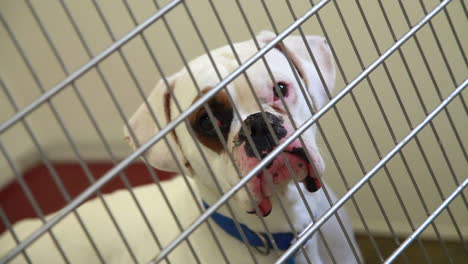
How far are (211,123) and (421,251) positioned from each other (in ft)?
2.48

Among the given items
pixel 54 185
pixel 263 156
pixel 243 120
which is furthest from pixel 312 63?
pixel 54 185

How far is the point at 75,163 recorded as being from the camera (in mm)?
2682

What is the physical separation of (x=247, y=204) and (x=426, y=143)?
2.30 feet

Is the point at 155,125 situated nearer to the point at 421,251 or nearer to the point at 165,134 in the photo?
the point at 165,134

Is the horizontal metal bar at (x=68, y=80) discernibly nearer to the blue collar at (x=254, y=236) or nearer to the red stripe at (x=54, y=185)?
the blue collar at (x=254, y=236)

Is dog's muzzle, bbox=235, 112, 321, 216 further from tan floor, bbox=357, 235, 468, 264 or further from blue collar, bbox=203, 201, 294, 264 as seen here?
tan floor, bbox=357, 235, 468, 264

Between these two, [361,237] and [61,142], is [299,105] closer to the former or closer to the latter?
[361,237]

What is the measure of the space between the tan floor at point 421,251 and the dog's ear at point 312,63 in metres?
0.52

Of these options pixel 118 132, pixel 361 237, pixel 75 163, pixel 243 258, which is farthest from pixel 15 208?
pixel 243 258

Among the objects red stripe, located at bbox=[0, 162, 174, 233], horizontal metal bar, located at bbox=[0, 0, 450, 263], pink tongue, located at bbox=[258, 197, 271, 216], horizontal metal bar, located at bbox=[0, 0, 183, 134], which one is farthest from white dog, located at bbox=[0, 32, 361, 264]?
red stripe, located at bbox=[0, 162, 174, 233]

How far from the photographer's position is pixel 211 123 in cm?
102

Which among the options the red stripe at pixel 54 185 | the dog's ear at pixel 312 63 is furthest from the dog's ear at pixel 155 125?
the red stripe at pixel 54 185

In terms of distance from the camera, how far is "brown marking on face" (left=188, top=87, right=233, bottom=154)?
1.02 meters

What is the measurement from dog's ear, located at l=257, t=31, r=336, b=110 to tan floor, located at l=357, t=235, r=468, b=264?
0.52 m
